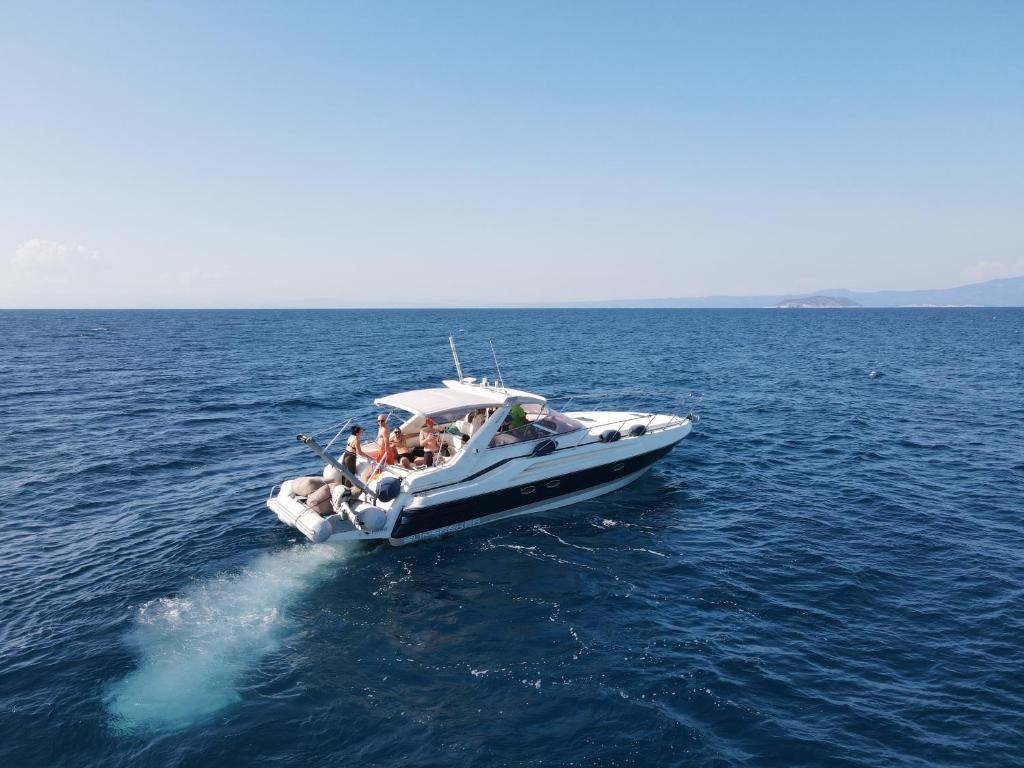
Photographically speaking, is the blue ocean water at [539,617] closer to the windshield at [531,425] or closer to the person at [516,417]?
the windshield at [531,425]

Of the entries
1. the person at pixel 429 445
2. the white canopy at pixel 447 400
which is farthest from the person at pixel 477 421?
the person at pixel 429 445

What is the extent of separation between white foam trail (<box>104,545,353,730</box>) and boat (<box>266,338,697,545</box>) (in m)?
0.97

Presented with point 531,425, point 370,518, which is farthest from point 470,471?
point 370,518

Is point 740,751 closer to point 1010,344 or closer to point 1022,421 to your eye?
point 1022,421

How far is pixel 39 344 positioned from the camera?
67.9 meters

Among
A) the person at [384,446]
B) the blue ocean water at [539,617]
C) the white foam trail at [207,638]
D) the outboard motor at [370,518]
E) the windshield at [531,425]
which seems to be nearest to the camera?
the blue ocean water at [539,617]

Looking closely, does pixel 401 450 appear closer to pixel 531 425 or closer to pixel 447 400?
pixel 447 400

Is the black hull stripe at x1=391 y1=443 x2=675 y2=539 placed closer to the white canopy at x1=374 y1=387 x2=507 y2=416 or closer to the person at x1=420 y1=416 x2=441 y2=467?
the person at x1=420 y1=416 x2=441 y2=467

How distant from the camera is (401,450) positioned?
1537 cm

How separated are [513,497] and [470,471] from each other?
4.89ft

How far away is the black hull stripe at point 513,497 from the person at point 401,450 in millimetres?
1543

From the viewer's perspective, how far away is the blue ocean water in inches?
321

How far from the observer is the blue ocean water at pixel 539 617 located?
8.16m

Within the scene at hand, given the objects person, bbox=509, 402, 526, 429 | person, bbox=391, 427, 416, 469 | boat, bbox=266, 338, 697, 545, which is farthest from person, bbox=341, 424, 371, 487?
person, bbox=509, 402, 526, 429
